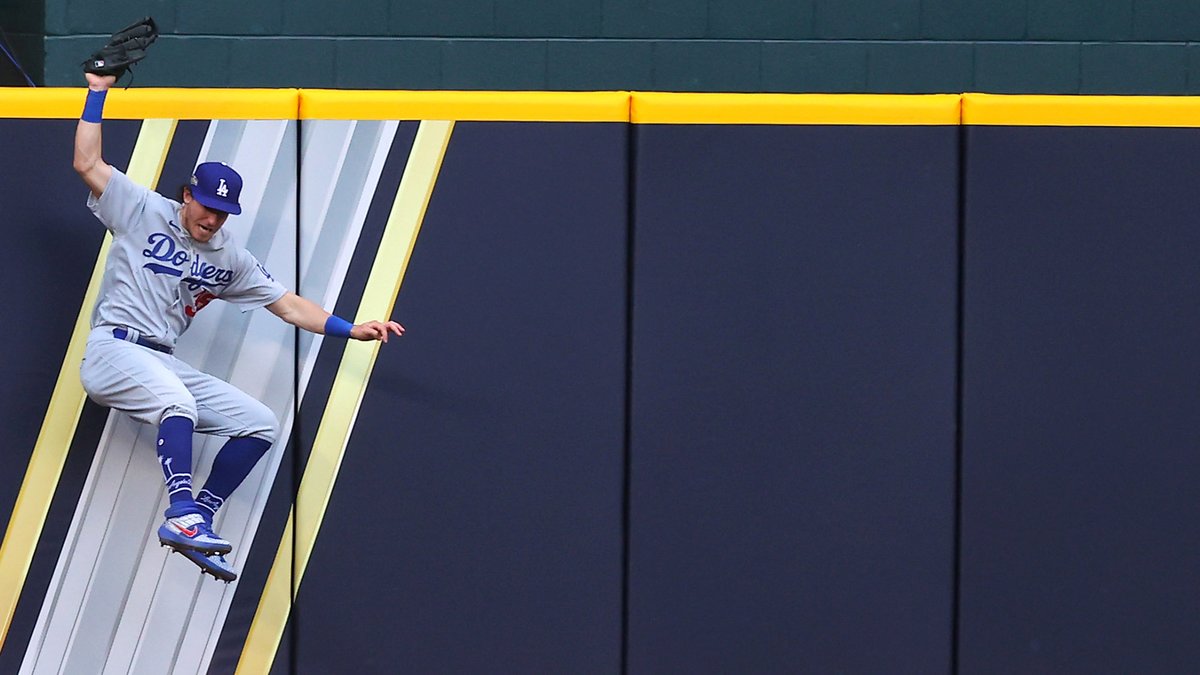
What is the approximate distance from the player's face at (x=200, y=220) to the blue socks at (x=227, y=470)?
683 millimetres

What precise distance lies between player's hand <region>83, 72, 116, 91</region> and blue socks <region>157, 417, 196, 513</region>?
1073 millimetres

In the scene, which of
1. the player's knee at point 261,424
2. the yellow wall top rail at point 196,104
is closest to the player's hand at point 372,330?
the player's knee at point 261,424

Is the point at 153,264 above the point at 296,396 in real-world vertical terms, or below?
above

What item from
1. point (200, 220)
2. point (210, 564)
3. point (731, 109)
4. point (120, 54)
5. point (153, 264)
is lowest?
point (210, 564)

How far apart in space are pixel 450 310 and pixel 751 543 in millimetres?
1325

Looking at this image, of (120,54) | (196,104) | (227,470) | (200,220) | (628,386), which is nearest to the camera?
(120,54)

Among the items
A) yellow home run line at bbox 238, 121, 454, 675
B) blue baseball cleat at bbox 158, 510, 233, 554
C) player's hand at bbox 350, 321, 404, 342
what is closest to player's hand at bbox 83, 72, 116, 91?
yellow home run line at bbox 238, 121, 454, 675

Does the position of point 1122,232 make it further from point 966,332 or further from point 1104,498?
point 1104,498

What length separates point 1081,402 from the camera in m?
4.80

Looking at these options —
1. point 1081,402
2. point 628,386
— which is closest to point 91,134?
point 628,386

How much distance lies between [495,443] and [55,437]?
1500mm

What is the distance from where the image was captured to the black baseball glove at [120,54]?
4.34 meters

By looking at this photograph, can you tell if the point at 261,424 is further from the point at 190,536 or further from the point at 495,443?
the point at 495,443

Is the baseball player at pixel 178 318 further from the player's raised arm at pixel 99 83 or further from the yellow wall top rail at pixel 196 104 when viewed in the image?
the yellow wall top rail at pixel 196 104
